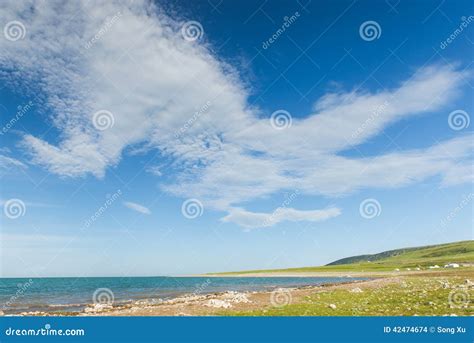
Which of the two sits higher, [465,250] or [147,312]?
[465,250]

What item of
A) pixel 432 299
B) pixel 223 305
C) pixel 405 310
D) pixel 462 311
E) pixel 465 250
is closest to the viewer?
pixel 462 311

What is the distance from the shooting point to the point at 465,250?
7215 inches

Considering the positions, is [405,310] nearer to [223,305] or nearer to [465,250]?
[223,305]
